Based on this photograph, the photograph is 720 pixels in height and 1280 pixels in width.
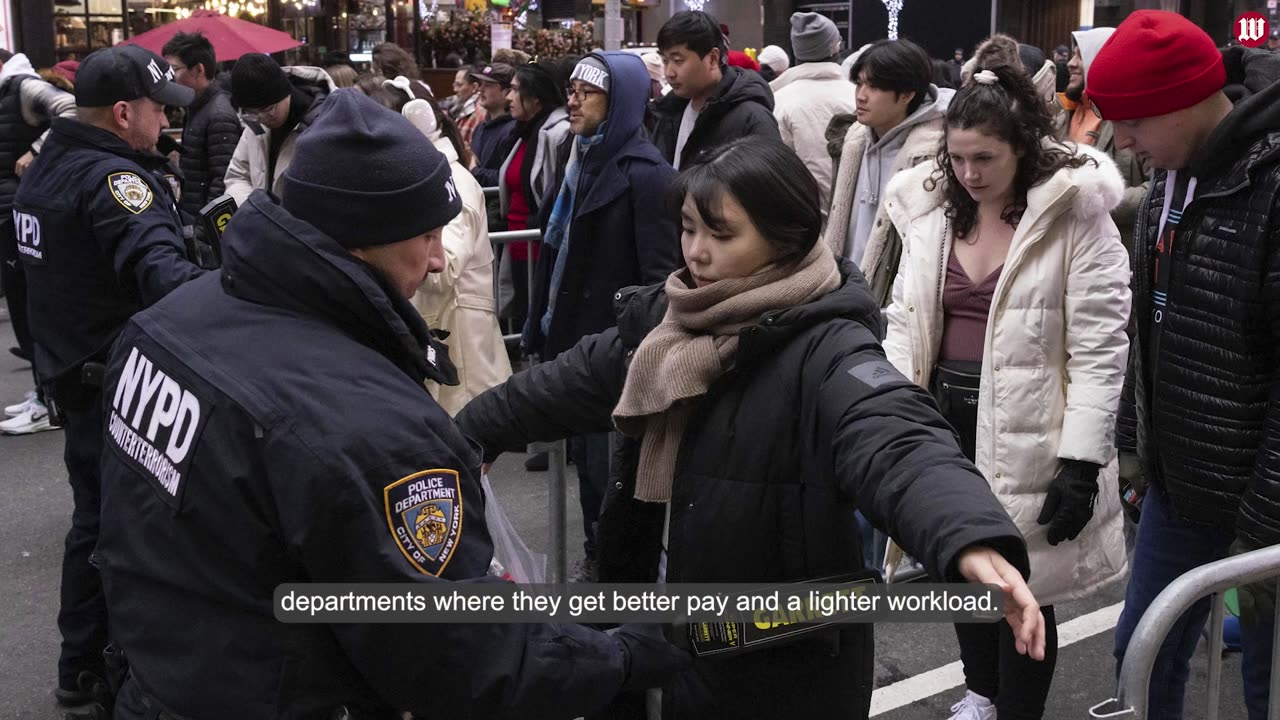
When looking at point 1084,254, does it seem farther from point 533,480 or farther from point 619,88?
point 533,480

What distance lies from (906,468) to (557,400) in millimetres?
978

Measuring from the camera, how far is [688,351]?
2.42 metres

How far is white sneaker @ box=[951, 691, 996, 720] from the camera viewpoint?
12.8ft

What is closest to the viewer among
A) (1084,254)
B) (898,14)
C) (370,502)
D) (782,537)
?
(370,502)

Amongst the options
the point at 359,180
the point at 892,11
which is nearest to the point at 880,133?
the point at 359,180

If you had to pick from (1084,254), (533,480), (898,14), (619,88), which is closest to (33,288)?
(619,88)

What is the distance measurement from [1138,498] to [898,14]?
15.0 metres

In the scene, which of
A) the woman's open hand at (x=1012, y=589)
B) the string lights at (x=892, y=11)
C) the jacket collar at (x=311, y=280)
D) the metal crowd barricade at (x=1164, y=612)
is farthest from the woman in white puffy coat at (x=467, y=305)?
the string lights at (x=892, y=11)

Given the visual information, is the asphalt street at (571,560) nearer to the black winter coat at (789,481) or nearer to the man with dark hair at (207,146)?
the black winter coat at (789,481)

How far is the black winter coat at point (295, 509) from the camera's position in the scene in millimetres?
1824

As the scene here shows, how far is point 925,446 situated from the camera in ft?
6.69

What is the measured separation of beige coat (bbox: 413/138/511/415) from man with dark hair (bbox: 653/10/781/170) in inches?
47.7

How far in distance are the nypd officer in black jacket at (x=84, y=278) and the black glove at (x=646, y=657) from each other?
232 centimetres

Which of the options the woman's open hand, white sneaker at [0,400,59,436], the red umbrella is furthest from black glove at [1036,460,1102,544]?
the red umbrella
